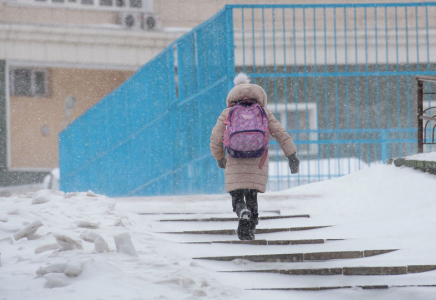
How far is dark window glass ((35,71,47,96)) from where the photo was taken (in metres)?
20.5

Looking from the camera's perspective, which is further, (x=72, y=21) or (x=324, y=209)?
(x=72, y=21)

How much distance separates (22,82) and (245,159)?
52.5 ft

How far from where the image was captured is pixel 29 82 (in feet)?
67.2

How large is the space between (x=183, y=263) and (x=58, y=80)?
16.6 metres

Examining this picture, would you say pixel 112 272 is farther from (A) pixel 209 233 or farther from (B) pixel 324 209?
(B) pixel 324 209

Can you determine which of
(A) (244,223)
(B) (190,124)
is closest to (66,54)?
(B) (190,124)

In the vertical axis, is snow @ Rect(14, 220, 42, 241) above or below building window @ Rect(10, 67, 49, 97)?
below

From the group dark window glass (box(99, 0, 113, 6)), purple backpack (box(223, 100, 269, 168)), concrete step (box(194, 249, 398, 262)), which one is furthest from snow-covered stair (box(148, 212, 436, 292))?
Result: dark window glass (box(99, 0, 113, 6))

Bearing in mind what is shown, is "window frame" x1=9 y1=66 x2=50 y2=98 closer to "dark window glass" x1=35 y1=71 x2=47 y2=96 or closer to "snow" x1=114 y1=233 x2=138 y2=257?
"dark window glass" x1=35 y1=71 x2=47 y2=96

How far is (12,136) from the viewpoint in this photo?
20.1 metres

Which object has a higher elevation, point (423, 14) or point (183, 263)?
point (423, 14)

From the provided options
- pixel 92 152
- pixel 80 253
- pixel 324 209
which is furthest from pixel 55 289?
pixel 92 152

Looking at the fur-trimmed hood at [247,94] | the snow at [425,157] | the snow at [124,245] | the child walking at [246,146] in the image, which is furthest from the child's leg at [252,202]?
the snow at [425,157]

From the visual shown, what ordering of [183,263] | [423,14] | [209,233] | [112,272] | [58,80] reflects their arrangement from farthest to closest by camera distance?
[58,80] < [423,14] < [209,233] < [183,263] < [112,272]
